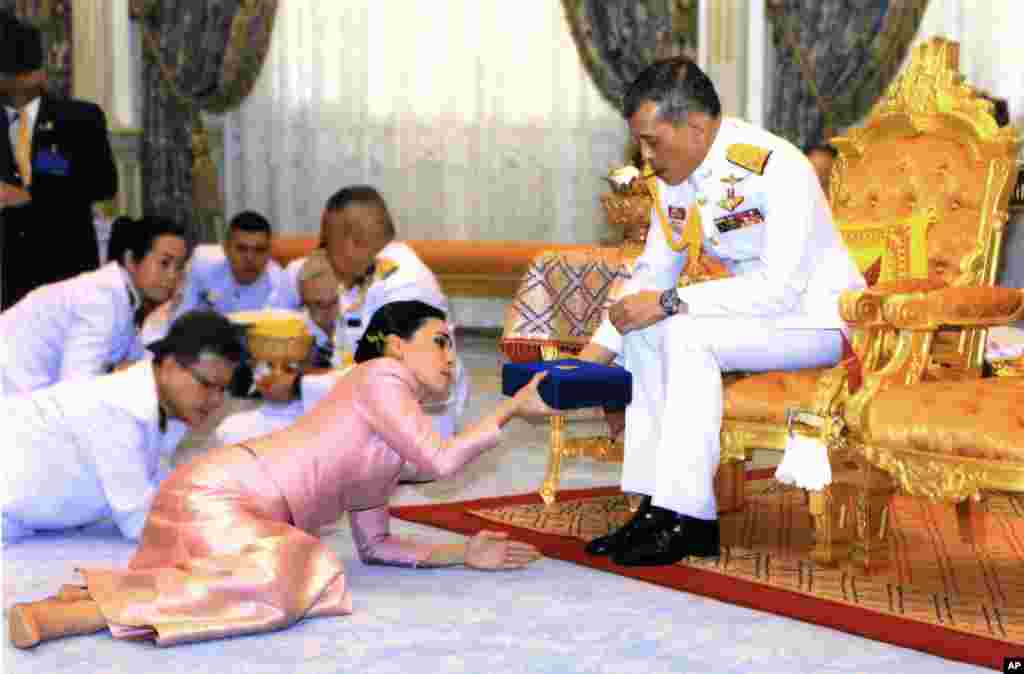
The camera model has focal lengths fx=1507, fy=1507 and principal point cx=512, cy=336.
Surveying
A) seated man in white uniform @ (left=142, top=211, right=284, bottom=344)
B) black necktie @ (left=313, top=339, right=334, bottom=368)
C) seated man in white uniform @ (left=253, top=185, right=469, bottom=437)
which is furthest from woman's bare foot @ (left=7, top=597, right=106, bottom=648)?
seated man in white uniform @ (left=142, top=211, right=284, bottom=344)

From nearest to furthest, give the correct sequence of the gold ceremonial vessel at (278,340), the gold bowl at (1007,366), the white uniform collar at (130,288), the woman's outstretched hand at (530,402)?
the woman's outstretched hand at (530,402) < the gold bowl at (1007,366) < the white uniform collar at (130,288) < the gold ceremonial vessel at (278,340)

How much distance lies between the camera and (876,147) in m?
4.25

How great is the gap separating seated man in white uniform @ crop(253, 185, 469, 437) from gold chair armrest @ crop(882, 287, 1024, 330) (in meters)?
2.09

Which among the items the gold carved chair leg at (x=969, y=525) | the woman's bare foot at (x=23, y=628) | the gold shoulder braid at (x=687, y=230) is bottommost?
the gold carved chair leg at (x=969, y=525)

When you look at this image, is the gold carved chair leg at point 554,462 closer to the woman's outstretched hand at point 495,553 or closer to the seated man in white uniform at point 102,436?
the woman's outstretched hand at point 495,553

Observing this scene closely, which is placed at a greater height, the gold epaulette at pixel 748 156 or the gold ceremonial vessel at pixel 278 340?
the gold epaulette at pixel 748 156

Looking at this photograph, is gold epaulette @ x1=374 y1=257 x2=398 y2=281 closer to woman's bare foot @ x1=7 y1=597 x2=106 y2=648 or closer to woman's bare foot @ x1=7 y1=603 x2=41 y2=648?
woman's bare foot @ x1=7 y1=597 x2=106 y2=648

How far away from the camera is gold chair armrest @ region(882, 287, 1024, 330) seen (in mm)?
3412

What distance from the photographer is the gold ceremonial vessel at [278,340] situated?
584cm

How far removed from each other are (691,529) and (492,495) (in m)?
1.19

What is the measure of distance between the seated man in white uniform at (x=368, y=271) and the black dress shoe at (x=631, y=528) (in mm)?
1620

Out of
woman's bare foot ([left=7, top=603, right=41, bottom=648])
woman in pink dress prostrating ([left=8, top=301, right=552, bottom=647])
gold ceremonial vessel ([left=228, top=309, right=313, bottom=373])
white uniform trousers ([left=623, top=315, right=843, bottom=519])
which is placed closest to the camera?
woman's bare foot ([left=7, top=603, right=41, bottom=648])

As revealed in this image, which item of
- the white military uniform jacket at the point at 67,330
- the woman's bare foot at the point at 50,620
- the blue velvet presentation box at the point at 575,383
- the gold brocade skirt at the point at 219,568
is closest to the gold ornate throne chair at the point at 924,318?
the blue velvet presentation box at the point at 575,383

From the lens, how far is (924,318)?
3.44 metres
